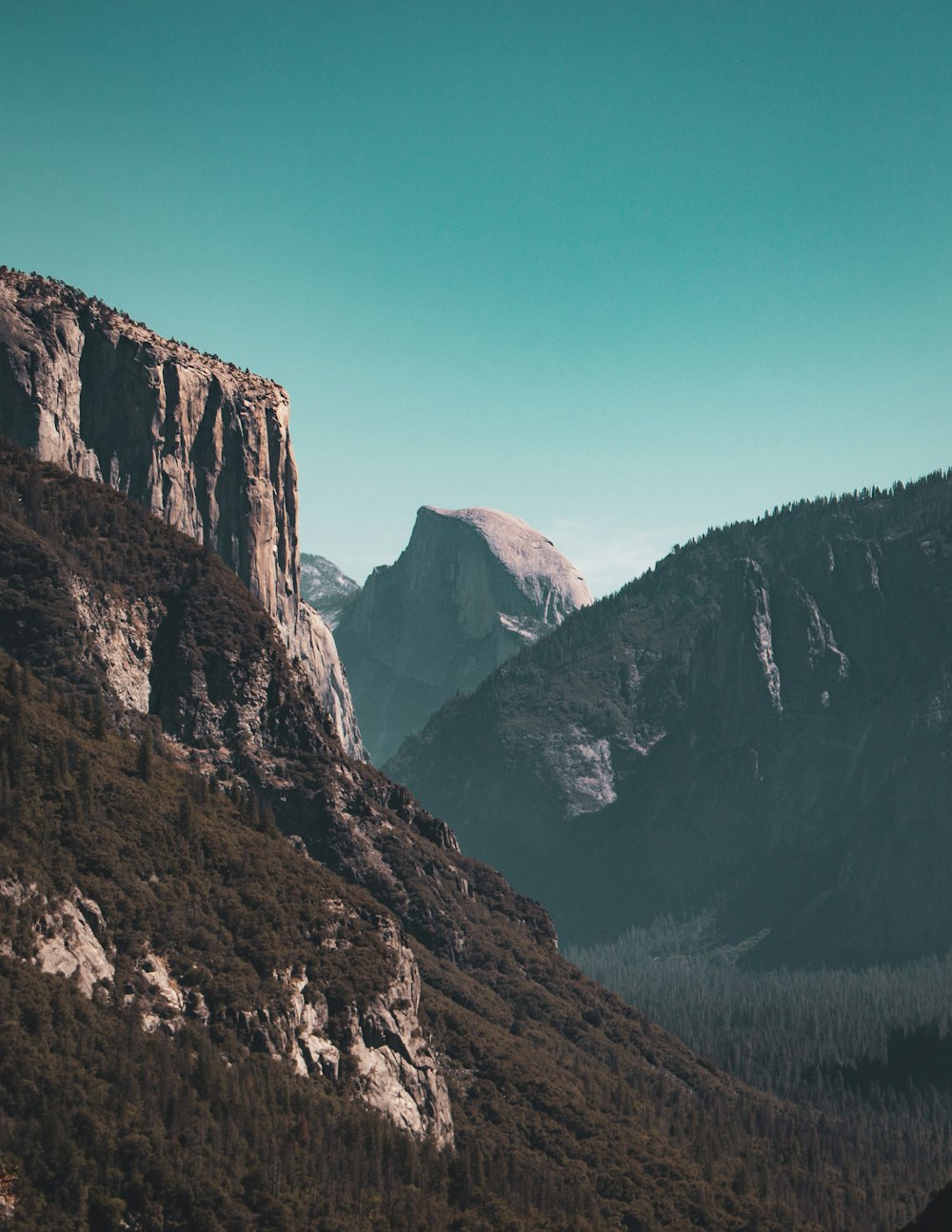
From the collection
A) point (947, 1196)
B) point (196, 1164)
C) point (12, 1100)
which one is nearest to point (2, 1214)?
point (12, 1100)

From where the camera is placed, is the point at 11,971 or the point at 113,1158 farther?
the point at 11,971

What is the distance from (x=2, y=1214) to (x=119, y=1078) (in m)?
28.4

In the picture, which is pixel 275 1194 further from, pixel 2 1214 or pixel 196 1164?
pixel 2 1214

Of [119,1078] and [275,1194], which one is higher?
[119,1078]

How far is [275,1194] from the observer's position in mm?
197750

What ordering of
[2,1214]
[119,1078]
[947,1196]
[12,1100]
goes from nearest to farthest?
[947,1196] < [2,1214] < [12,1100] < [119,1078]

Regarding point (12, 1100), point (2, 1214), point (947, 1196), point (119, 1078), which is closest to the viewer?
point (947, 1196)

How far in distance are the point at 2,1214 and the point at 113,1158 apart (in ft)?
56.4

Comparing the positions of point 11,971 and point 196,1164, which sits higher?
point 11,971

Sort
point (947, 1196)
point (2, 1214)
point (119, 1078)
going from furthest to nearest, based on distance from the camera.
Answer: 1. point (119, 1078)
2. point (2, 1214)
3. point (947, 1196)

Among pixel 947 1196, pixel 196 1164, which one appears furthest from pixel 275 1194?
pixel 947 1196

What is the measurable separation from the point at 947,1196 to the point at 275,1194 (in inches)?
3096

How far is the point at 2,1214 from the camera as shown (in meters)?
169

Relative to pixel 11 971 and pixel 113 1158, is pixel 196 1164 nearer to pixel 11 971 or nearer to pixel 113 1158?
pixel 113 1158
